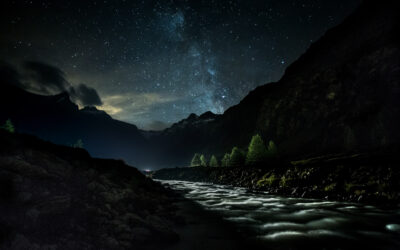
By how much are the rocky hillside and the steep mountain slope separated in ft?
351

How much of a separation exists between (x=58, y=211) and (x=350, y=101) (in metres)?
145

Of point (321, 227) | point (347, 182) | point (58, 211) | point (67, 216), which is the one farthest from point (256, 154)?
point (58, 211)

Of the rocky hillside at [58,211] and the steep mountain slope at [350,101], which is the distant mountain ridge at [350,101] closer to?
the steep mountain slope at [350,101]

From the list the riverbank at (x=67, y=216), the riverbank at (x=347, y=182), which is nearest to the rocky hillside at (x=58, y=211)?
A: the riverbank at (x=67, y=216)

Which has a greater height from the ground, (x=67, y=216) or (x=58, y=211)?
(x=58, y=211)

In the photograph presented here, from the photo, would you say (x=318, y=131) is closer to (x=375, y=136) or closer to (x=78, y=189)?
(x=375, y=136)

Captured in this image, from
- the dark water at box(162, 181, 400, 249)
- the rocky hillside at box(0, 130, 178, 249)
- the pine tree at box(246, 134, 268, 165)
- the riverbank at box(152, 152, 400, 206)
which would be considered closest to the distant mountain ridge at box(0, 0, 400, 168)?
the pine tree at box(246, 134, 268, 165)

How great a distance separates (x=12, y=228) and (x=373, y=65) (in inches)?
6063

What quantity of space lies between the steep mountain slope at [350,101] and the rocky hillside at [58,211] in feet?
351

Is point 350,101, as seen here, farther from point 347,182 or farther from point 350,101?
point 347,182

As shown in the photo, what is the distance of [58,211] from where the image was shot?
22.2 ft

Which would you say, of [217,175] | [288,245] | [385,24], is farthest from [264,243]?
[385,24]

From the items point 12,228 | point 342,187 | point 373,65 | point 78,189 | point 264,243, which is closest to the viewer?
point 12,228

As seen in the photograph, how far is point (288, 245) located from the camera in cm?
782
